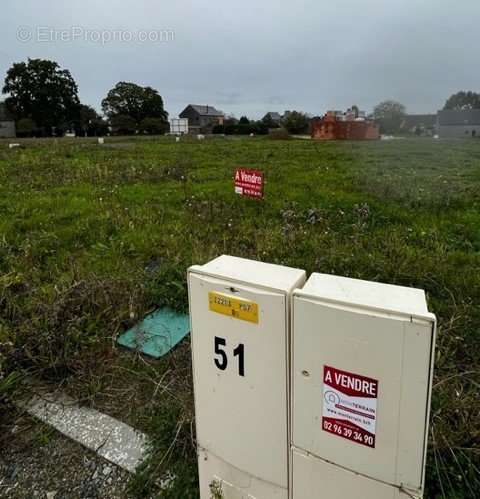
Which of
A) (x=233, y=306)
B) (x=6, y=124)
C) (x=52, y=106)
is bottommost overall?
(x=233, y=306)

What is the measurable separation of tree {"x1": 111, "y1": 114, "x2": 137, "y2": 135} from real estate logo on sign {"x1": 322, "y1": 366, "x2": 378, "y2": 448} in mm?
44390

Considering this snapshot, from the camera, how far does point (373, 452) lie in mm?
1002

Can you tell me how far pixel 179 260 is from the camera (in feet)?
11.1

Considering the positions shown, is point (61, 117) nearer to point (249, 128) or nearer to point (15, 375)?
point (249, 128)

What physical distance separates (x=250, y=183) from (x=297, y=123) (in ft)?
90.0

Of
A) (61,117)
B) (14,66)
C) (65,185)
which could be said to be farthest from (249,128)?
(65,185)

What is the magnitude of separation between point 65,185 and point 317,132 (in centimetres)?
2017

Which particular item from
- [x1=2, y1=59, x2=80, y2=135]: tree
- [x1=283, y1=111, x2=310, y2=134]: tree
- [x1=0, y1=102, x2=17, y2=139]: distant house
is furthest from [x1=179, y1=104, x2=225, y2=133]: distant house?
[x1=283, y1=111, x2=310, y2=134]: tree

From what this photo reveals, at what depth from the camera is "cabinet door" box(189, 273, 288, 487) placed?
107 centimetres

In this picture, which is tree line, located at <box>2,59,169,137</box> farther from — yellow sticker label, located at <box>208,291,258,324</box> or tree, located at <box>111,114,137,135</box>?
yellow sticker label, located at <box>208,291,258,324</box>

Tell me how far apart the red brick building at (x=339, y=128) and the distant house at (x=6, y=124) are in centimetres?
2681

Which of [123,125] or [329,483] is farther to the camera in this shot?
[123,125]

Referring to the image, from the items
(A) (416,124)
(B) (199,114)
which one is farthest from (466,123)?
(B) (199,114)

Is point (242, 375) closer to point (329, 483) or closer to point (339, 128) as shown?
point (329, 483)
